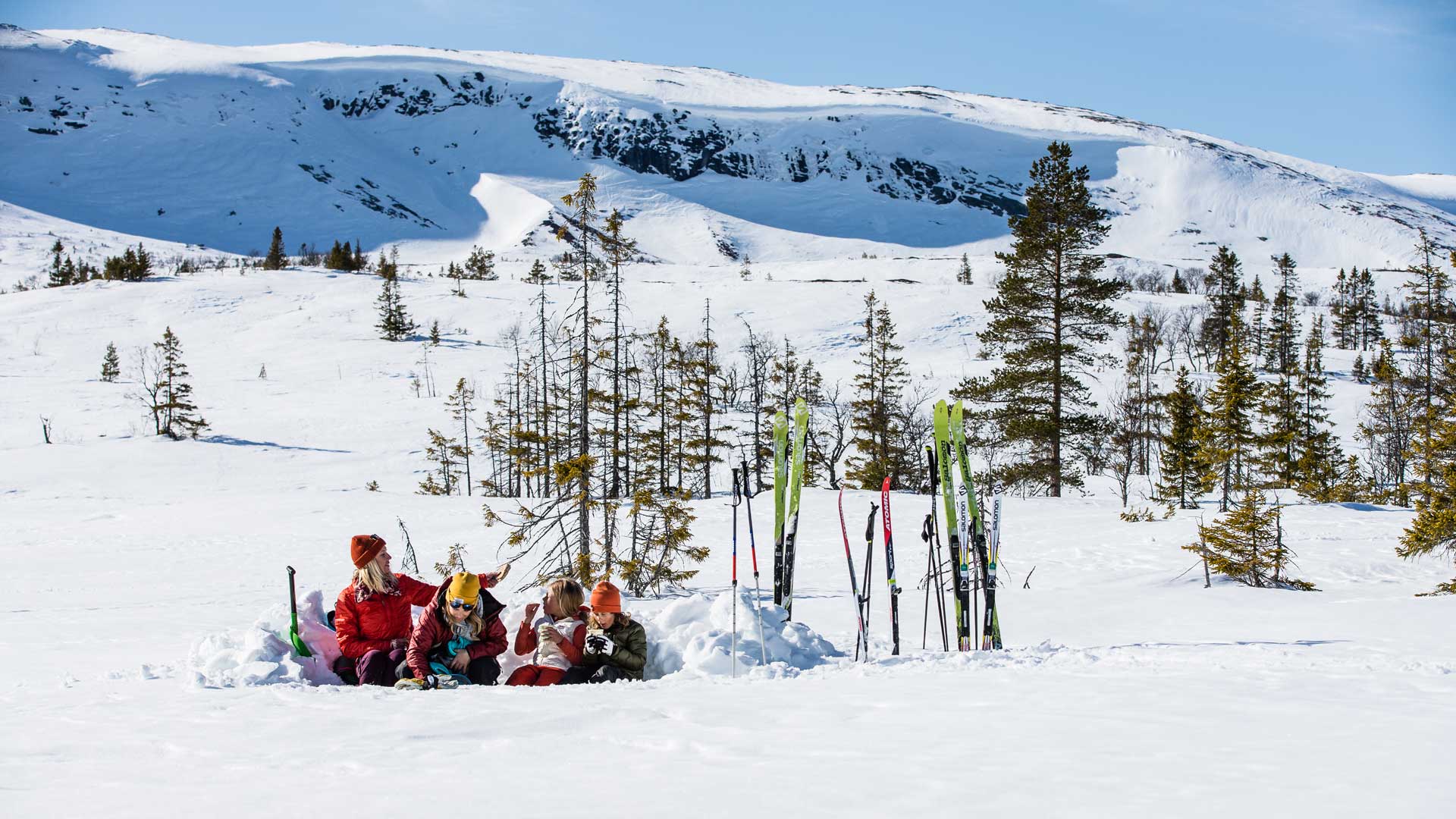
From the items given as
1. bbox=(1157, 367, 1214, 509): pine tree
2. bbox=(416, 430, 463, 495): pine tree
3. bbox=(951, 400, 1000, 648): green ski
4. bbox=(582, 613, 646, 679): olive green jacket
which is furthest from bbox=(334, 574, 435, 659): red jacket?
bbox=(416, 430, 463, 495): pine tree

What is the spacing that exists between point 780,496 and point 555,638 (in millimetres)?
3435

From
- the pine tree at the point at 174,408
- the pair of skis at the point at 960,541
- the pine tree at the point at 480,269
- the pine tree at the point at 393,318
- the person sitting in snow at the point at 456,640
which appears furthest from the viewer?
the pine tree at the point at 480,269

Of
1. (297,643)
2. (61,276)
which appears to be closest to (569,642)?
(297,643)

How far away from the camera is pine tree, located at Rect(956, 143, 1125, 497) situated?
2516cm

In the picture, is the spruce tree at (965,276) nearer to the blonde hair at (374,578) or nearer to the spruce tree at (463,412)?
the spruce tree at (463,412)

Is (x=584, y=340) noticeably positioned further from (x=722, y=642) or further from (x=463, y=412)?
(x=463, y=412)

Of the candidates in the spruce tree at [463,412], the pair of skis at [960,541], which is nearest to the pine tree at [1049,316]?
the pair of skis at [960,541]

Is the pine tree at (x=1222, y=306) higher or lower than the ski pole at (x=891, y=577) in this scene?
higher

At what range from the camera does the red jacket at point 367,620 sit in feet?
22.1

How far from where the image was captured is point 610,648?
708cm

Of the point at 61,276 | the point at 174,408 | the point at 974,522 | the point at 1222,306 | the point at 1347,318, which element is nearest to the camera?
the point at 974,522

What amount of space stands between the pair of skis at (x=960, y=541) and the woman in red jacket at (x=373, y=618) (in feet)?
Answer: 17.0

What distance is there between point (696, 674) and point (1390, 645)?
593 centimetres

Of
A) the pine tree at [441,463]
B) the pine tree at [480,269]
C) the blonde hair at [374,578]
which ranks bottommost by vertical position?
the pine tree at [441,463]
